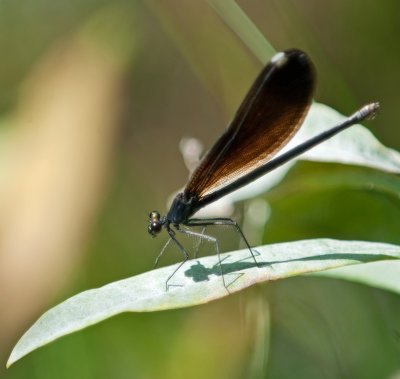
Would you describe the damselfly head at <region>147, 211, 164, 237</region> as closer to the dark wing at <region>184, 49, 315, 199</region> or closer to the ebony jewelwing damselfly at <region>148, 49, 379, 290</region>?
the ebony jewelwing damselfly at <region>148, 49, 379, 290</region>

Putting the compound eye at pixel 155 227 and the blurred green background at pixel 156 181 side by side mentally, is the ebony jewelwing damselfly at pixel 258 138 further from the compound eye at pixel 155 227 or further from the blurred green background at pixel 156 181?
the blurred green background at pixel 156 181

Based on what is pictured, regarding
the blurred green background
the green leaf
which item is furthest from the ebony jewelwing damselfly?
the green leaf

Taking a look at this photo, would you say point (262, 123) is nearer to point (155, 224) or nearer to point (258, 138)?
point (258, 138)

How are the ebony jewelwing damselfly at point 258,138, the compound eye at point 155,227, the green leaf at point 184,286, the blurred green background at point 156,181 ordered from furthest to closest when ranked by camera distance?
1. the compound eye at point 155,227
2. the blurred green background at point 156,181
3. the ebony jewelwing damselfly at point 258,138
4. the green leaf at point 184,286

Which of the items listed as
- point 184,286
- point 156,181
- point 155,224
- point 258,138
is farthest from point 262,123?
point 156,181

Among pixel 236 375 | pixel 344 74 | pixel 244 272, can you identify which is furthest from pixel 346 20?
pixel 244 272

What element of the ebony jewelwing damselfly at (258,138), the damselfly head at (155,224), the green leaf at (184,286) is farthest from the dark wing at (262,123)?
the green leaf at (184,286)
